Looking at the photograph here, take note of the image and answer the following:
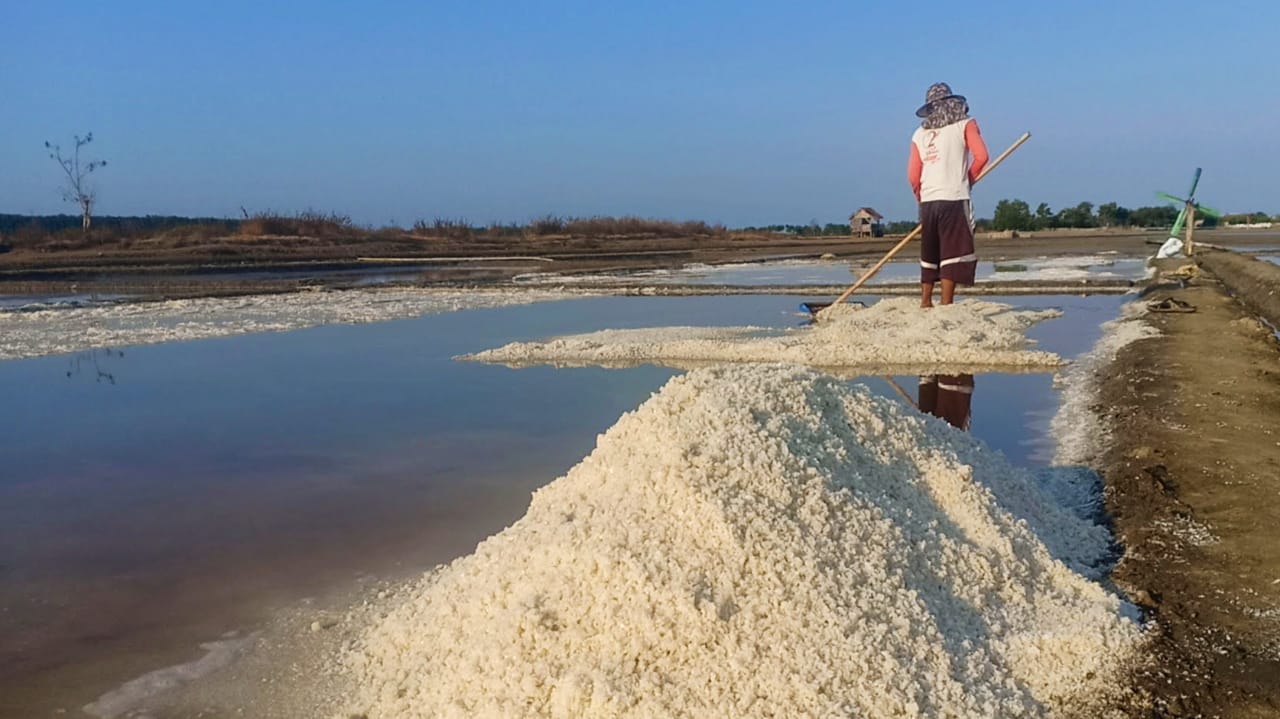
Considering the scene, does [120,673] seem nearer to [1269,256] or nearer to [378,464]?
[378,464]

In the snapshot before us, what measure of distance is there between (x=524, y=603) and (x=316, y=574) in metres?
1.07

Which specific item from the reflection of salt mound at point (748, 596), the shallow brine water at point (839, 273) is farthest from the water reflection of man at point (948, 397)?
the shallow brine water at point (839, 273)

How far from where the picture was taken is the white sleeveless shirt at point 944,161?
7.00 metres

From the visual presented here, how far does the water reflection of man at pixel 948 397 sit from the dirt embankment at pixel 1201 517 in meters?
0.65

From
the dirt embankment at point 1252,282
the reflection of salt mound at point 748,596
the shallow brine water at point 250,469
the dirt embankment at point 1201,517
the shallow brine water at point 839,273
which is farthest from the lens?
the shallow brine water at point 839,273

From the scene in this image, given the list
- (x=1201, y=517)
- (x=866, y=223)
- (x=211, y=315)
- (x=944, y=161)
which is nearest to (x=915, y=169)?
(x=944, y=161)

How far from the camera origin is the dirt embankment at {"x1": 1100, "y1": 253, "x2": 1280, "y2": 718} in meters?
2.08

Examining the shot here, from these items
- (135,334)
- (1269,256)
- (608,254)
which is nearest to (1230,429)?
(135,334)

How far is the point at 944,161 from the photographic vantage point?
23.3 ft

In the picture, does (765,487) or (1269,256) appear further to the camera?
(1269,256)

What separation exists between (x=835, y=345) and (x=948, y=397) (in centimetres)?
148

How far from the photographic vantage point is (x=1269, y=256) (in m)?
18.6

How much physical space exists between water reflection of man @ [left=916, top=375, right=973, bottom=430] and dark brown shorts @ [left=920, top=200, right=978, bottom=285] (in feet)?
5.37

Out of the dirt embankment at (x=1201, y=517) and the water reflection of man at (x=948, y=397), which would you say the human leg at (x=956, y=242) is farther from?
the water reflection of man at (x=948, y=397)
